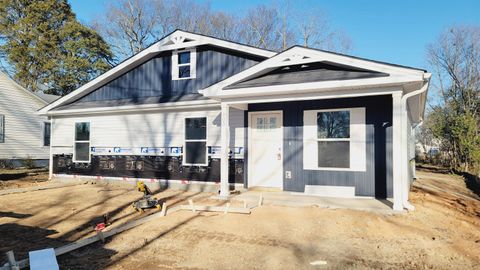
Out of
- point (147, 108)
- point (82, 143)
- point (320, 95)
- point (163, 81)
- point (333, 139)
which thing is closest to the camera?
point (320, 95)

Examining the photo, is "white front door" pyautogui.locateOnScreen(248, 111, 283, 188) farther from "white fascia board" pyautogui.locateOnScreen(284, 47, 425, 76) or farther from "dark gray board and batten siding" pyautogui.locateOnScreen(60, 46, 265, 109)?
"white fascia board" pyautogui.locateOnScreen(284, 47, 425, 76)

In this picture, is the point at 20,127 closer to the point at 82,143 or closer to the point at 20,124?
the point at 20,124

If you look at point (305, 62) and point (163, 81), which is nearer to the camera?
point (305, 62)

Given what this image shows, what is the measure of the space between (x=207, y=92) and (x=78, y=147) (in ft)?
22.8

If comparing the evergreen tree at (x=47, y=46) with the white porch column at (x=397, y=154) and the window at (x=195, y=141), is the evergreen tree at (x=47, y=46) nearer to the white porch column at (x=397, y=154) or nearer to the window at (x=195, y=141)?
the window at (x=195, y=141)

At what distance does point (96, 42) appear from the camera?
104 ft

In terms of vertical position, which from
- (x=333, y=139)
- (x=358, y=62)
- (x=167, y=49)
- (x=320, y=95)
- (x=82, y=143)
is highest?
(x=167, y=49)

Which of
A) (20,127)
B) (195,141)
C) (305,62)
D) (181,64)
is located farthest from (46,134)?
(305,62)

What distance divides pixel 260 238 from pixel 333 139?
419 centimetres

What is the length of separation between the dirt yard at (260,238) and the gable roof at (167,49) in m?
4.93

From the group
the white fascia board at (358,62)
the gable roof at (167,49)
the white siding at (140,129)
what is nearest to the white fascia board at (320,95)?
the white fascia board at (358,62)

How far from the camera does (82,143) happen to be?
1342 centimetres

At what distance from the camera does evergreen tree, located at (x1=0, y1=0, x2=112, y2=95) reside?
1177 inches

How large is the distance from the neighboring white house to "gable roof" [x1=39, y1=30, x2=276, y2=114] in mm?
7823
